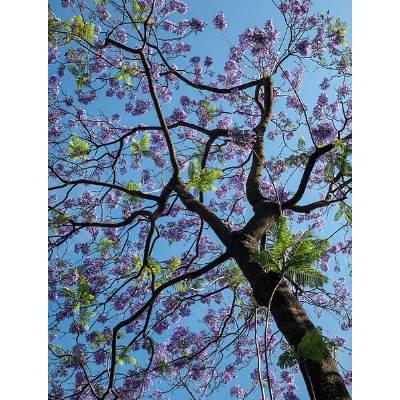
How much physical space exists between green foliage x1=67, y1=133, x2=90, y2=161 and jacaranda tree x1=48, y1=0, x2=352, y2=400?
1cm

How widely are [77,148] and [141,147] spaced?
14.5 inches

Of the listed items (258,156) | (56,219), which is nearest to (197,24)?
(258,156)

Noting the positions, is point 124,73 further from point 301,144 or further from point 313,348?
point 313,348

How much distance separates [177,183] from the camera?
2.37 meters

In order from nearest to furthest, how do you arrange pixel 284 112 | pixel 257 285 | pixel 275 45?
pixel 257 285 → pixel 275 45 → pixel 284 112

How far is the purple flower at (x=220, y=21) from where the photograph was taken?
2.66 m

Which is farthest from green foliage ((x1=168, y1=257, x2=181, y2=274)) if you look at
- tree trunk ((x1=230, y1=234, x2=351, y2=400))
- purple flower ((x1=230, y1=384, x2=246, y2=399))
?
tree trunk ((x1=230, y1=234, x2=351, y2=400))

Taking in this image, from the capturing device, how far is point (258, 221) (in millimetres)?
1987

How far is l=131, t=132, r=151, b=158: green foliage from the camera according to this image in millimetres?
2771

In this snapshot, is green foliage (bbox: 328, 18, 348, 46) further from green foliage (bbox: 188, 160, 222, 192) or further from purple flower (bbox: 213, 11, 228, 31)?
green foliage (bbox: 188, 160, 222, 192)

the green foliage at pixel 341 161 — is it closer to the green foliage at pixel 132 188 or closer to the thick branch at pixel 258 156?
the thick branch at pixel 258 156
